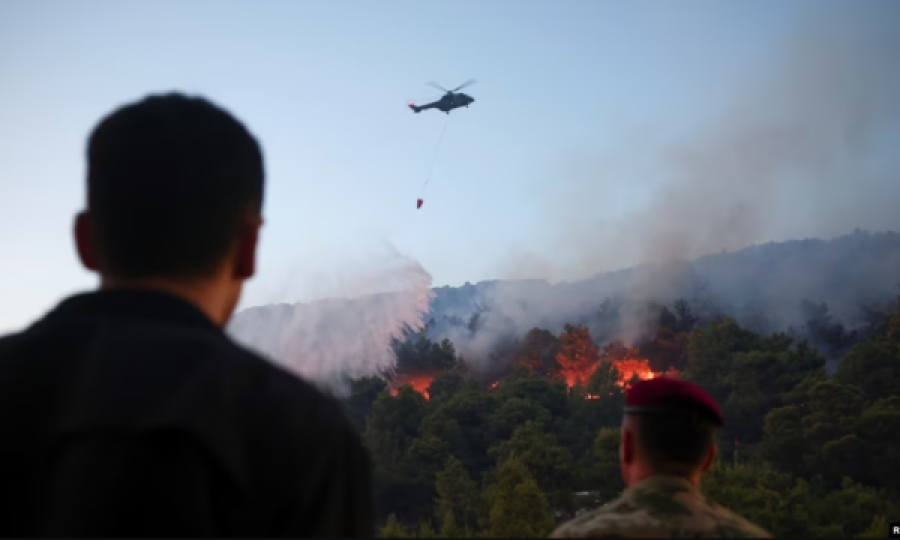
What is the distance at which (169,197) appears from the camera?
1.47m

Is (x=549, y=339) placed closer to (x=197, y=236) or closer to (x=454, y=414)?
(x=454, y=414)

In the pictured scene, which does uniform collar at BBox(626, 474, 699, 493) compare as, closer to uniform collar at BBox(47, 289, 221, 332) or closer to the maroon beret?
the maroon beret

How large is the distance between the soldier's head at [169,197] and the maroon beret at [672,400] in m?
2.28

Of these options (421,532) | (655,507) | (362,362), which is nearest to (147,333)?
(655,507)

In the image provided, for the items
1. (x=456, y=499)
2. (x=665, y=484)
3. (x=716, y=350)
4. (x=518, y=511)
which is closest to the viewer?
(x=665, y=484)

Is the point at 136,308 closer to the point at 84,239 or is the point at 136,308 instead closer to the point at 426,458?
the point at 84,239

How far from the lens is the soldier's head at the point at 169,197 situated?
4.82 feet

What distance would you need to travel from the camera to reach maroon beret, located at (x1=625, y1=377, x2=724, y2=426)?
336 centimetres

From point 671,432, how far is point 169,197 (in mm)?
2625

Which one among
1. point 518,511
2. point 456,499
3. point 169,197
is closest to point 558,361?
point 456,499

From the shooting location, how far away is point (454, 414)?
35750mm

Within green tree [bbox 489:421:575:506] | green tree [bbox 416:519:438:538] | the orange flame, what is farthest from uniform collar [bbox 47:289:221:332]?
the orange flame

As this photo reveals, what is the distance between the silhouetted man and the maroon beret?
232cm

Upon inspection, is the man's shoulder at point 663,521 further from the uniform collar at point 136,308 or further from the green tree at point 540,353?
the green tree at point 540,353
